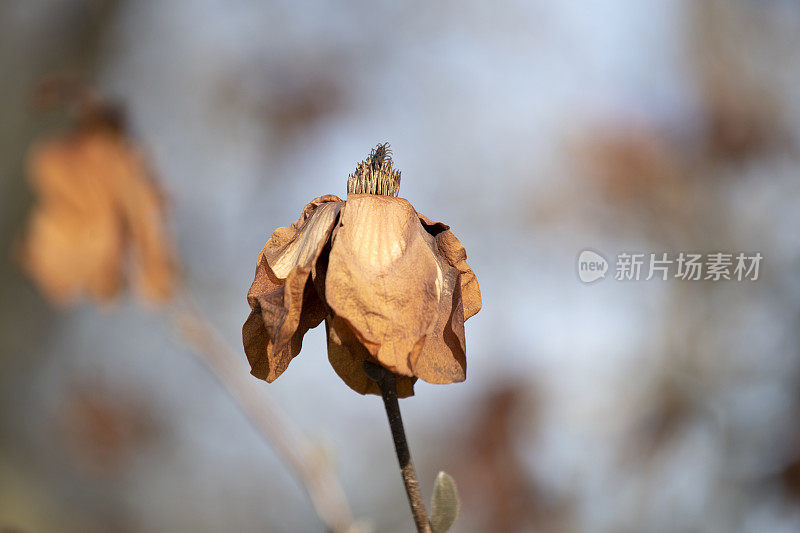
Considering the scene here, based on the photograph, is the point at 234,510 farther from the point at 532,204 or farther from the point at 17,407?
the point at 532,204

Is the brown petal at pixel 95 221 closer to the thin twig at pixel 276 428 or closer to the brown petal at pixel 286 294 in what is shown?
the thin twig at pixel 276 428

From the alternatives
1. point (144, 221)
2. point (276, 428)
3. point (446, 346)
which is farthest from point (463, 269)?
point (144, 221)

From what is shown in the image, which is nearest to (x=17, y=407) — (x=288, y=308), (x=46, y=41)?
(x=46, y=41)

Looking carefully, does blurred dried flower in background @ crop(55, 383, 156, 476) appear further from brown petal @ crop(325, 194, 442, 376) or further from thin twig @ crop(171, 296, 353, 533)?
brown petal @ crop(325, 194, 442, 376)

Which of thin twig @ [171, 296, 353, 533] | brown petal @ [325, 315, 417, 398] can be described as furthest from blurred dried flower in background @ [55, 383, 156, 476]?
brown petal @ [325, 315, 417, 398]

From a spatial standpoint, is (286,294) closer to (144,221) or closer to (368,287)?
(368,287)

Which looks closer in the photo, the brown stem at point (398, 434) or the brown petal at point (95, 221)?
the brown stem at point (398, 434)

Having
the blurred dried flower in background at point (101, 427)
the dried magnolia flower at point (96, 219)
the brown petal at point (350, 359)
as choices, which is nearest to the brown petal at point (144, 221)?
the dried magnolia flower at point (96, 219)
